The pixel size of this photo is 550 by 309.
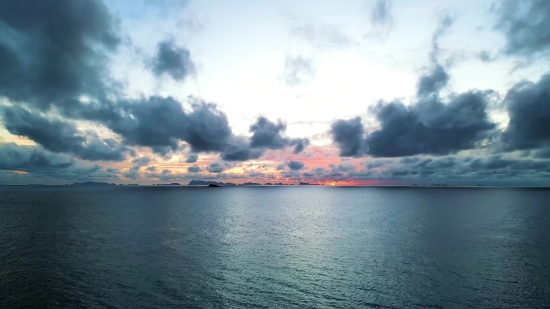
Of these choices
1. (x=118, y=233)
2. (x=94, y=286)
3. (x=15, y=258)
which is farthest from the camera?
(x=118, y=233)

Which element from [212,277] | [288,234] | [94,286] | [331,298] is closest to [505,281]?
[331,298]

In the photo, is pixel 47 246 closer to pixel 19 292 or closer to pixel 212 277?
pixel 19 292

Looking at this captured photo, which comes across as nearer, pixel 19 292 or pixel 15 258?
pixel 19 292

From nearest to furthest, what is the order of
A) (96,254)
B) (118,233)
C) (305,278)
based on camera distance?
(305,278), (96,254), (118,233)

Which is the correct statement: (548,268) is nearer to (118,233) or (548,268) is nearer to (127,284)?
(127,284)

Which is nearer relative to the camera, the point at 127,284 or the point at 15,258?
the point at 127,284

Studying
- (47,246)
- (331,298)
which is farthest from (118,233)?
(331,298)

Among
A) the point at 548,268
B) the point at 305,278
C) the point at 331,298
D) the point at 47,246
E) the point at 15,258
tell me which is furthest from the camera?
the point at 47,246

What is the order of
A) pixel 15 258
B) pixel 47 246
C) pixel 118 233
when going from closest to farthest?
pixel 15 258
pixel 47 246
pixel 118 233
